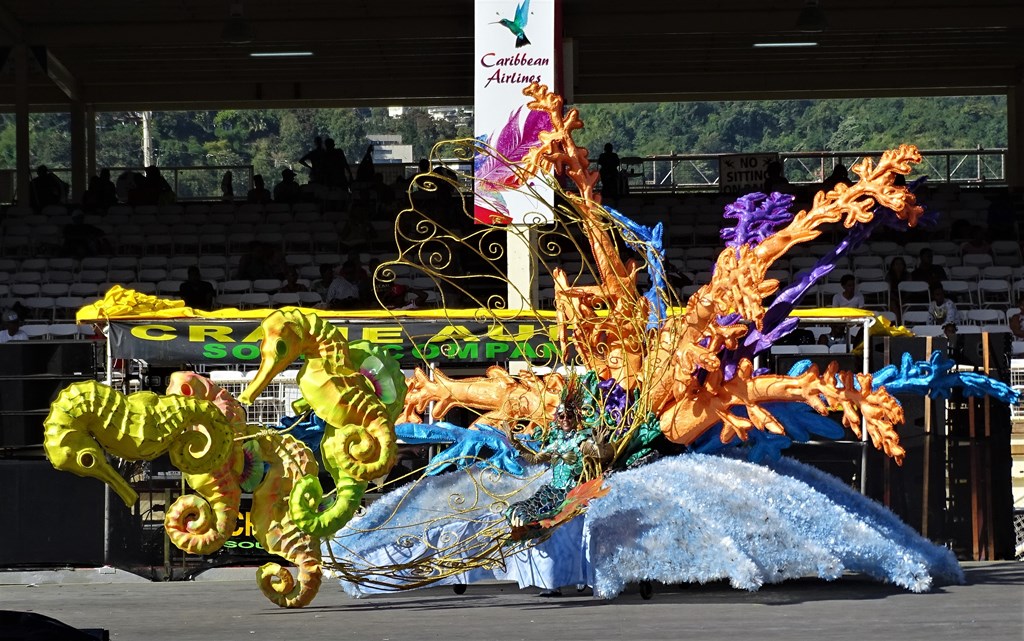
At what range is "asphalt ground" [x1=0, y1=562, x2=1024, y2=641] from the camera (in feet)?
28.1

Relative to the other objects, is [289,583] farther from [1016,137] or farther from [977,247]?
[1016,137]

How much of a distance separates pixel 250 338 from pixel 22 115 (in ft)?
47.1

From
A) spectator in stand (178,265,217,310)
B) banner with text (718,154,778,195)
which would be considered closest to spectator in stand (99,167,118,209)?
spectator in stand (178,265,217,310)

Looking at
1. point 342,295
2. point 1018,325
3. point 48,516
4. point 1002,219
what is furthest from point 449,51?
point 48,516

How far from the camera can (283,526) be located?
818cm

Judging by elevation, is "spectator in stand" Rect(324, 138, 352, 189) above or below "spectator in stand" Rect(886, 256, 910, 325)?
above

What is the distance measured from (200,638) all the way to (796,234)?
461cm

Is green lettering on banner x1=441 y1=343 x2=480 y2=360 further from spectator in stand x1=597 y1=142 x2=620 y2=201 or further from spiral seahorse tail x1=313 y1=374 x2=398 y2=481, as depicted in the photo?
spectator in stand x1=597 y1=142 x2=620 y2=201

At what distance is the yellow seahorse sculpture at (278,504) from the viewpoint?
26.8 feet

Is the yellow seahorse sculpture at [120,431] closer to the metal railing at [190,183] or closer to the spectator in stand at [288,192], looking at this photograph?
the spectator in stand at [288,192]

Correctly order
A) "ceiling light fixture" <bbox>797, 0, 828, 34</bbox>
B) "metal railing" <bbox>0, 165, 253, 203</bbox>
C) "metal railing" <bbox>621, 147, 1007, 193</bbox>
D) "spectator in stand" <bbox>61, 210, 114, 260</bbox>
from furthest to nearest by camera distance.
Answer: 1. "metal railing" <bbox>0, 165, 253, 203</bbox>
2. "metal railing" <bbox>621, 147, 1007, 193</bbox>
3. "spectator in stand" <bbox>61, 210, 114, 260</bbox>
4. "ceiling light fixture" <bbox>797, 0, 828, 34</bbox>

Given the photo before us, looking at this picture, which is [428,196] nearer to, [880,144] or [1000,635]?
[1000,635]

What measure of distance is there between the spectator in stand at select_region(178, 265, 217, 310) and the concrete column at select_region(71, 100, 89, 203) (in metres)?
9.01

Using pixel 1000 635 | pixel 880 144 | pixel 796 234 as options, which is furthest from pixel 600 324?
pixel 880 144
